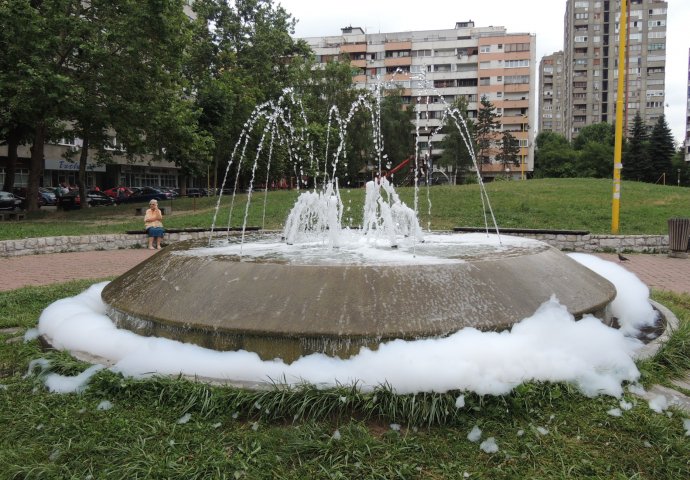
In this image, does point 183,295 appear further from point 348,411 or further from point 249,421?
point 348,411

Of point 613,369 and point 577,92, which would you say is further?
point 577,92

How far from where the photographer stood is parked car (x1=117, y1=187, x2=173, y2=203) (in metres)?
37.9

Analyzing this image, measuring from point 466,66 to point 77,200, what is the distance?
58.4m

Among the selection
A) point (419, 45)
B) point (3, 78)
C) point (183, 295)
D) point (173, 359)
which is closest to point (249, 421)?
point (173, 359)

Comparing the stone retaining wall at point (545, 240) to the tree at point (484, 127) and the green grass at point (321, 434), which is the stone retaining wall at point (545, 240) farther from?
the tree at point (484, 127)

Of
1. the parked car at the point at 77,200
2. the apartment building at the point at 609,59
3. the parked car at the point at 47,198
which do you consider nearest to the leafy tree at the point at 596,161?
the apartment building at the point at 609,59

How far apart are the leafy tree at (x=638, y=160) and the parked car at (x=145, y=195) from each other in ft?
136

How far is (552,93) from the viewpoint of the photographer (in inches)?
4956

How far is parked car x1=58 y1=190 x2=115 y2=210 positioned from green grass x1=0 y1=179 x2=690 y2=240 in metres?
7.49

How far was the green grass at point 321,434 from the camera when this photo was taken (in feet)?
9.06

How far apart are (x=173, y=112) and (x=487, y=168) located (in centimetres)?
5776

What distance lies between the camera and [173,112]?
2234 centimetres

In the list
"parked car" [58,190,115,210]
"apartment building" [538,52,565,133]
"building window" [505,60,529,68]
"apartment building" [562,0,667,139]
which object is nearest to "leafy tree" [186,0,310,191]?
"parked car" [58,190,115,210]

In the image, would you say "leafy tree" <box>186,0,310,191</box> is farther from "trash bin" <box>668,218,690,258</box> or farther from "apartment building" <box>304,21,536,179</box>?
"apartment building" <box>304,21,536,179</box>
